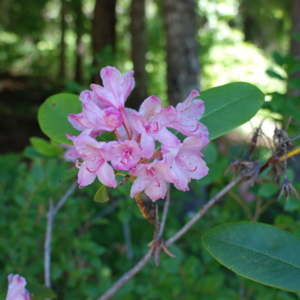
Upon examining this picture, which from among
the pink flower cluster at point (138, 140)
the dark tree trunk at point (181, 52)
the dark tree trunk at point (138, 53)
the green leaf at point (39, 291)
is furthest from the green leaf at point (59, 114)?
the dark tree trunk at point (138, 53)

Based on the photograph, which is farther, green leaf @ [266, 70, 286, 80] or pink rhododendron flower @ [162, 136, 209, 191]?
green leaf @ [266, 70, 286, 80]

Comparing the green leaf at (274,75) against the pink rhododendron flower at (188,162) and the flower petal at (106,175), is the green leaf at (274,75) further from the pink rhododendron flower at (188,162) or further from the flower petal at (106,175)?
the flower petal at (106,175)

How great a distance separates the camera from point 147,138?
Result: 2.08ft

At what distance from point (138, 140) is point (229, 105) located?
293 mm

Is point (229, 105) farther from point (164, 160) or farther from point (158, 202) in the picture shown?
point (158, 202)

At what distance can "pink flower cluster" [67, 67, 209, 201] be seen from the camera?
630mm

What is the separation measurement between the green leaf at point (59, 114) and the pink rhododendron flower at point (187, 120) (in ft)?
1.03

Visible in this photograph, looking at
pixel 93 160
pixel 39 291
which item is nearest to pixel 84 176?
pixel 93 160

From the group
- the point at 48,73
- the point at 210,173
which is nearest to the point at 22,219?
the point at 210,173

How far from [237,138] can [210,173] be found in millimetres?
7285

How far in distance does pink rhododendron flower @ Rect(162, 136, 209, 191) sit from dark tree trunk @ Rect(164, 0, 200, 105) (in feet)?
7.10

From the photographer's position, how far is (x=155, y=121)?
66 cm

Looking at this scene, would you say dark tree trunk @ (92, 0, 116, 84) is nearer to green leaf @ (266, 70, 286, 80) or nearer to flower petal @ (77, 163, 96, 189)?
green leaf @ (266, 70, 286, 80)

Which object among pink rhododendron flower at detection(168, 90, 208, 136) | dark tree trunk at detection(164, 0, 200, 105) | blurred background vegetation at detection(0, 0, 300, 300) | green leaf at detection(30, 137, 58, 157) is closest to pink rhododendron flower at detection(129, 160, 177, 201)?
pink rhododendron flower at detection(168, 90, 208, 136)
